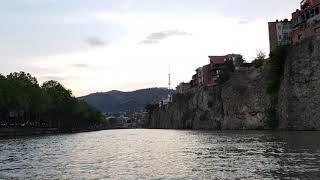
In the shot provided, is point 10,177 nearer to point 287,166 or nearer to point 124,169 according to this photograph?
point 124,169

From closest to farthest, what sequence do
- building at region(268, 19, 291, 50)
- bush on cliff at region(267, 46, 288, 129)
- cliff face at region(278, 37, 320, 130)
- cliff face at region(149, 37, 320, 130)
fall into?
1. cliff face at region(278, 37, 320, 130)
2. cliff face at region(149, 37, 320, 130)
3. bush on cliff at region(267, 46, 288, 129)
4. building at region(268, 19, 291, 50)

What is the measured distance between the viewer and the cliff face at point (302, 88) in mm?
96812

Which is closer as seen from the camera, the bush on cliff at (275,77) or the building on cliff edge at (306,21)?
the building on cliff edge at (306,21)

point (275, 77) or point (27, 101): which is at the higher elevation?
point (275, 77)

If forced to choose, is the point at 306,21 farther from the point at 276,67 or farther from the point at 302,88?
the point at 302,88

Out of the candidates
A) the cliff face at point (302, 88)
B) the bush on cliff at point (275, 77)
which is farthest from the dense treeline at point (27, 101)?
the cliff face at point (302, 88)

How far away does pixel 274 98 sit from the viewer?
11969cm

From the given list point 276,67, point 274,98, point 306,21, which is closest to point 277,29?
point 276,67

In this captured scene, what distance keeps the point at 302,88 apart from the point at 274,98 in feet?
60.6

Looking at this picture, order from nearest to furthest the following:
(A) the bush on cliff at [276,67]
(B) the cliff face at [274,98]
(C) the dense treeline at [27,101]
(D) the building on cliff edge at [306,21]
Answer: (B) the cliff face at [274,98] → (D) the building on cliff edge at [306,21] → (A) the bush on cliff at [276,67] → (C) the dense treeline at [27,101]

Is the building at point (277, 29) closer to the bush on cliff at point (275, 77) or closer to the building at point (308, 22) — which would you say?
the bush on cliff at point (275, 77)

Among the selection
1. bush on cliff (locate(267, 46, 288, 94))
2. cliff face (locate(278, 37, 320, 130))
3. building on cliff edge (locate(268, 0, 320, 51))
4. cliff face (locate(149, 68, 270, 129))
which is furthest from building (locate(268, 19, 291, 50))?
cliff face (locate(278, 37, 320, 130))

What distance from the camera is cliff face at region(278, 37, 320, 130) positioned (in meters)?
96.8

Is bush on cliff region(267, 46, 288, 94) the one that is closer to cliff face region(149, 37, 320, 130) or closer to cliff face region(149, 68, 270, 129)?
cliff face region(149, 37, 320, 130)
